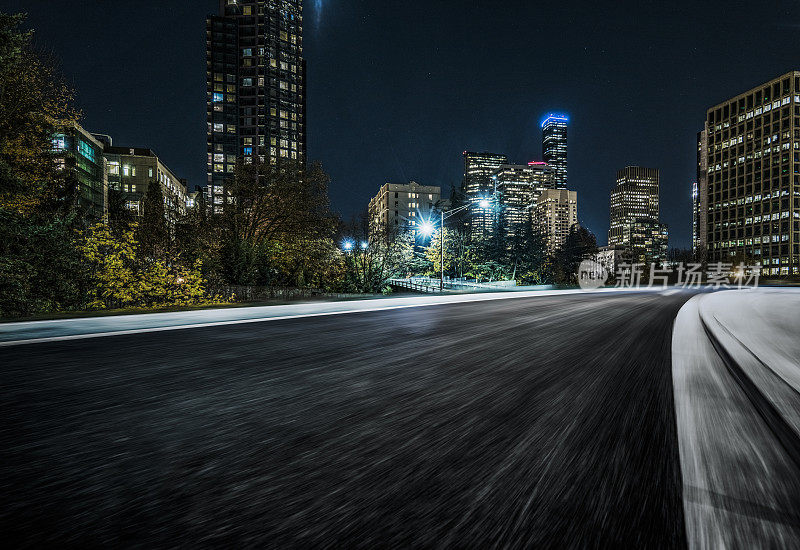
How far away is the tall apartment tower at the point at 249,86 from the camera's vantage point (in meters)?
117

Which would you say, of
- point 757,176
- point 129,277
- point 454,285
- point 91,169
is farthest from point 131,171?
point 757,176

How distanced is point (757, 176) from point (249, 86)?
179m

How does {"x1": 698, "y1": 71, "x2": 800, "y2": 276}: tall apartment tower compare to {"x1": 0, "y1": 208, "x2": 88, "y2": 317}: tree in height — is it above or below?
above

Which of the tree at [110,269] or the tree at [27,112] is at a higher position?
the tree at [27,112]

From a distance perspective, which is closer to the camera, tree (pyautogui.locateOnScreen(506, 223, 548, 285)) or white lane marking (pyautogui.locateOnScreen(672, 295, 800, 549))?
white lane marking (pyautogui.locateOnScreen(672, 295, 800, 549))

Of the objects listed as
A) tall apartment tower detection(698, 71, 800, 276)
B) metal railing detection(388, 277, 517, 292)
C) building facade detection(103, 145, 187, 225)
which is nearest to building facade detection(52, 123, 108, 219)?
building facade detection(103, 145, 187, 225)

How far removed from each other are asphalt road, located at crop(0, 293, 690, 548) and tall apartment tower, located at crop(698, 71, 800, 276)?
147303mm

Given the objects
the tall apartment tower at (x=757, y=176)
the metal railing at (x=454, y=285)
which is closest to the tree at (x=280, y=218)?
the metal railing at (x=454, y=285)

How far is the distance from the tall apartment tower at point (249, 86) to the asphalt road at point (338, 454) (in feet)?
405

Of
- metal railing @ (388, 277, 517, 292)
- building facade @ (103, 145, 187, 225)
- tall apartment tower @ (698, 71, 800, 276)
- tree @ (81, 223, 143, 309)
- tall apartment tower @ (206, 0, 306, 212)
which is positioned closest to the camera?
tree @ (81, 223, 143, 309)

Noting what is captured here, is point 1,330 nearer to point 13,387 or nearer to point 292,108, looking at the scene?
point 13,387

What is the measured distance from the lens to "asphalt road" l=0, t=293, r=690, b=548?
1.53 metres

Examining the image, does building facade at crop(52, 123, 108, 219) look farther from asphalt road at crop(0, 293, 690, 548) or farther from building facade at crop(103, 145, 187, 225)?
asphalt road at crop(0, 293, 690, 548)

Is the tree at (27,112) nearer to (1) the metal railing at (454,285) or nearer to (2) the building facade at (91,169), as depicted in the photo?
(1) the metal railing at (454,285)
